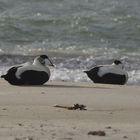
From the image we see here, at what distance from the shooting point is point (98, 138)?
608 cm

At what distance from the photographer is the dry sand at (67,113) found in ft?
A: 20.6

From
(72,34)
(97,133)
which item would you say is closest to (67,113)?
(97,133)

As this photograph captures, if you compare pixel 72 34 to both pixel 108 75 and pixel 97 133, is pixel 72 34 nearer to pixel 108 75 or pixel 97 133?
pixel 108 75

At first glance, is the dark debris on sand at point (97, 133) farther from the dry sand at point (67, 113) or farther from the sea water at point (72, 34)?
the sea water at point (72, 34)

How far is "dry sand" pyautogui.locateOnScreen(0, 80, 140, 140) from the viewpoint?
6.28 m

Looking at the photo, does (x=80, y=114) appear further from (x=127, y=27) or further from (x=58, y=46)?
(x=127, y=27)

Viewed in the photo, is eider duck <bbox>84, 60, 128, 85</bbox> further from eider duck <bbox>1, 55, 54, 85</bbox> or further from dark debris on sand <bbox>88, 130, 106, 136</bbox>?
dark debris on sand <bbox>88, 130, 106, 136</bbox>

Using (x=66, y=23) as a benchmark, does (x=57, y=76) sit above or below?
below

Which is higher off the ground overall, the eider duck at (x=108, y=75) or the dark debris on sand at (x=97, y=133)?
the eider duck at (x=108, y=75)

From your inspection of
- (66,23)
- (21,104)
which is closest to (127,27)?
(66,23)

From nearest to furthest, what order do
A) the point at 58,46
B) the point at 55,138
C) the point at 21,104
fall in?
the point at 55,138
the point at 21,104
the point at 58,46

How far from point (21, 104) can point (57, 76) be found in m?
4.84

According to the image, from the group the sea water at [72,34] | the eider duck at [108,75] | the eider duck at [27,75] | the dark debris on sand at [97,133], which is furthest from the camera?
the sea water at [72,34]

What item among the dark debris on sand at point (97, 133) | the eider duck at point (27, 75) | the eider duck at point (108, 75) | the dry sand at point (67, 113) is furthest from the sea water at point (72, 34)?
the dark debris on sand at point (97, 133)
